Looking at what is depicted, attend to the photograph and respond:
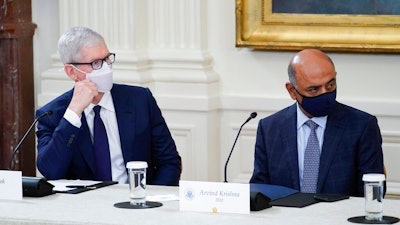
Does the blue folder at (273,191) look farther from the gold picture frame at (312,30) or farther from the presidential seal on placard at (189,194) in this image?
the gold picture frame at (312,30)

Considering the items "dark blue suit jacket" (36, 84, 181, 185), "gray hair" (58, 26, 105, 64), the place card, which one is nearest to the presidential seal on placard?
the place card

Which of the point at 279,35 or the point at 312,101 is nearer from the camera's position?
the point at 312,101

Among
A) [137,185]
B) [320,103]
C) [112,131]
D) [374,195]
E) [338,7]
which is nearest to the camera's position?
[374,195]

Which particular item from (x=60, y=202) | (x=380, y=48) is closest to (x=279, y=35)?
(x=380, y=48)

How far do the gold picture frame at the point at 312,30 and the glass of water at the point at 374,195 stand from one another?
2.50m

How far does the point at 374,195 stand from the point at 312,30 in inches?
106

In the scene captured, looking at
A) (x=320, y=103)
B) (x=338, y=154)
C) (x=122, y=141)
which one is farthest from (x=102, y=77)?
(x=338, y=154)

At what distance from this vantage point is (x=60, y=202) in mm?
4148

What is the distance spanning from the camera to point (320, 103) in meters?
4.60

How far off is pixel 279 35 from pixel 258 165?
164cm

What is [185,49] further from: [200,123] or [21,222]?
[21,222]

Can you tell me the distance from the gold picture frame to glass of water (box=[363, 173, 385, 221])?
2.50m

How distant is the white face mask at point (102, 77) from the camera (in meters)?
4.90

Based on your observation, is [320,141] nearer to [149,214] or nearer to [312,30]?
[149,214]
